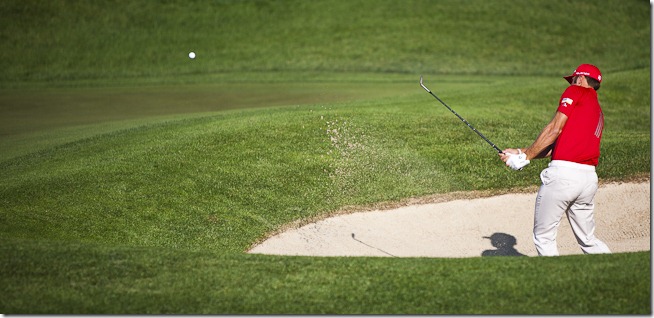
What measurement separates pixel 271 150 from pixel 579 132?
22.8 ft

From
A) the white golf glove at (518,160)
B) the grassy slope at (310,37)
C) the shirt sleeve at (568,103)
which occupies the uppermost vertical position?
the shirt sleeve at (568,103)

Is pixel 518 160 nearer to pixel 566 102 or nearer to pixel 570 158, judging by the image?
pixel 570 158

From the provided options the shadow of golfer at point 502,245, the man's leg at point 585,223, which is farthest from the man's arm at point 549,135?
the shadow of golfer at point 502,245

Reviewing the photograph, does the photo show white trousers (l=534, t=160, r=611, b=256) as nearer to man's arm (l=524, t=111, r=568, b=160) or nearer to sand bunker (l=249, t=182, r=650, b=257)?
man's arm (l=524, t=111, r=568, b=160)

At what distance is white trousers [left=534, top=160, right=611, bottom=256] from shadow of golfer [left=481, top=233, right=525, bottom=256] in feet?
7.30

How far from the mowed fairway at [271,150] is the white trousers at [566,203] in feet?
2.77

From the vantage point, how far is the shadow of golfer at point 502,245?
12133 mm

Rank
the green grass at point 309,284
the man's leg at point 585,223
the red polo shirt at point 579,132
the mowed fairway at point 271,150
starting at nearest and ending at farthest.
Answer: the green grass at point 309,284, the mowed fairway at point 271,150, the red polo shirt at point 579,132, the man's leg at point 585,223

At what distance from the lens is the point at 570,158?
9.48 meters

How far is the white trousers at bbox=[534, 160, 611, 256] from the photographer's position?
9469 mm

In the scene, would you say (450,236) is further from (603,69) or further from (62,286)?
(603,69)

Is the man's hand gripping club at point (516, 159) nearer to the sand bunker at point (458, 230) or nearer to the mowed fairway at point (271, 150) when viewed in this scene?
the mowed fairway at point (271, 150)

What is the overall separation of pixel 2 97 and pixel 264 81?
830 cm

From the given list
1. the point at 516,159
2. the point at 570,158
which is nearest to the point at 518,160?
the point at 516,159
